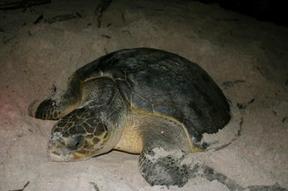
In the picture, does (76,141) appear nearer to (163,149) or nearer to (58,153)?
(58,153)

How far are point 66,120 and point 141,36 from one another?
1882mm

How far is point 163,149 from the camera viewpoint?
8.09 ft

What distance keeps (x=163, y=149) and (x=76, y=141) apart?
623mm

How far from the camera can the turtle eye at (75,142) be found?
2.27 metres

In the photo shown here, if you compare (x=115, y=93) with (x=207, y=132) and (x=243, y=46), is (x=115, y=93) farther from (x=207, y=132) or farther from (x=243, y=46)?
(x=243, y=46)

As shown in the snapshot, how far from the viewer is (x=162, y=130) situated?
262cm

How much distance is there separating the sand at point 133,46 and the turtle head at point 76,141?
0.08 meters

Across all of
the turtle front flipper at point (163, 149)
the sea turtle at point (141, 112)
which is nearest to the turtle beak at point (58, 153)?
the sea turtle at point (141, 112)

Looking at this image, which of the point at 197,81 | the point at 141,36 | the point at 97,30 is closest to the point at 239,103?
the point at 197,81

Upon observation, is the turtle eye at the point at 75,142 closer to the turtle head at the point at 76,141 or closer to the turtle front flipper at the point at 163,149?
the turtle head at the point at 76,141

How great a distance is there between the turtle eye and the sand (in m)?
0.14

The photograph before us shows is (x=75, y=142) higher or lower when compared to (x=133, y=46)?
lower

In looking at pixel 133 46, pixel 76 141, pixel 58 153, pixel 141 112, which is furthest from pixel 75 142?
pixel 133 46

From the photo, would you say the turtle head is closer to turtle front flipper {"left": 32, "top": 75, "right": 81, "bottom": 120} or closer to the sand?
the sand
